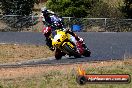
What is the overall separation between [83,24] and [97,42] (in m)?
8.69

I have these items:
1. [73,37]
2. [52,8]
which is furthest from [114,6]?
[73,37]

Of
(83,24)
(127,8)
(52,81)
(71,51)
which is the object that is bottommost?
(83,24)

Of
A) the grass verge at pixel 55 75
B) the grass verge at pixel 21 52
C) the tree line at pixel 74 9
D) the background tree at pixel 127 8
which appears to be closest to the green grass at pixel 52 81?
the grass verge at pixel 55 75

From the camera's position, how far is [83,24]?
127 ft

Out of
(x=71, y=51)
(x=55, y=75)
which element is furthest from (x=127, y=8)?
(x=55, y=75)

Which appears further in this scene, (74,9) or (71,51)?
(74,9)

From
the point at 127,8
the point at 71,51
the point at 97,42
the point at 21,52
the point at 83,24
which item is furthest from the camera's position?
the point at 127,8

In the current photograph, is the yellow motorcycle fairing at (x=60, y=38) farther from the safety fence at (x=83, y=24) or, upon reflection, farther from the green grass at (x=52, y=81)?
the safety fence at (x=83, y=24)

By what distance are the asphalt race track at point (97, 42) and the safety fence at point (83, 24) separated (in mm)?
1944

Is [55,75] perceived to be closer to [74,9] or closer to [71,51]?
[71,51]

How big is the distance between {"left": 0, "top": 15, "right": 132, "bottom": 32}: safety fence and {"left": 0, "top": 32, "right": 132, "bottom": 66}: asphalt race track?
1944 mm

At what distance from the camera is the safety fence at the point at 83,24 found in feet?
127

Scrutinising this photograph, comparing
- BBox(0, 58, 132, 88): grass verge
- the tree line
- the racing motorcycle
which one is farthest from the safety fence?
BBox(0, 58, 132, 88): grass verge

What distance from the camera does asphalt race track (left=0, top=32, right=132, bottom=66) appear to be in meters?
21.9
